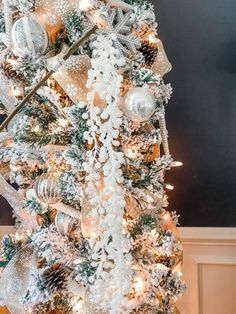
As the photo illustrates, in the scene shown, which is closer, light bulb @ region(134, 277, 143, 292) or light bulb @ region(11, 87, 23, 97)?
light bulb @ region(134, 277, 143, 292)

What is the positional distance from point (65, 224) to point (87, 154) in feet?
0.77

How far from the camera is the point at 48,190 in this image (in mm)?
956

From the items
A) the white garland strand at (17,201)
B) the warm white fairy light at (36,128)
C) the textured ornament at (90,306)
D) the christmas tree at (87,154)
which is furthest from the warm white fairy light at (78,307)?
the warm white fairy light at (36,128)

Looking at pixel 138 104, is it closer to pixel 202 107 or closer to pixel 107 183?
pixel 107 183

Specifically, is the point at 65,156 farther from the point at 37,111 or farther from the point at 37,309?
the point at 37,309

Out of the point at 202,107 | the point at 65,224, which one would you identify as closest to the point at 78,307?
the point at 65,224

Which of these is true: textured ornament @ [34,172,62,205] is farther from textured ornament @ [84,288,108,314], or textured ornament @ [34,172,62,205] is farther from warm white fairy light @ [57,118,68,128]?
textured ornament @ [84,288,108,314]

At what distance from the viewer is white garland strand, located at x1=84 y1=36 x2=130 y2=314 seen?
0.83 meters

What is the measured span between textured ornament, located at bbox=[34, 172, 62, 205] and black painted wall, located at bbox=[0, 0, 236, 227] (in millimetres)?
769

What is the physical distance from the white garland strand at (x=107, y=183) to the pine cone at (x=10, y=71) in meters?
0.27

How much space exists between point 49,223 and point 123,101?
41 cm

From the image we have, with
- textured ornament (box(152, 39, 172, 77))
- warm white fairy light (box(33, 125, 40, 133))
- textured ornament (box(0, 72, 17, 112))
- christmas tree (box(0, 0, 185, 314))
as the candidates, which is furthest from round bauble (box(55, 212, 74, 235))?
textured ornament (box(152, 39, 172, 77))

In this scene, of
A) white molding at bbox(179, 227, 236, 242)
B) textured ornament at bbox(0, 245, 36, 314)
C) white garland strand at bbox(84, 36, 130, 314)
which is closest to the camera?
white garland strand at bbox(84, 36, 130, 314)

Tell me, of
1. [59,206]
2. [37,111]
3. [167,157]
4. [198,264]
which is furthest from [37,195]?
[198,264]
